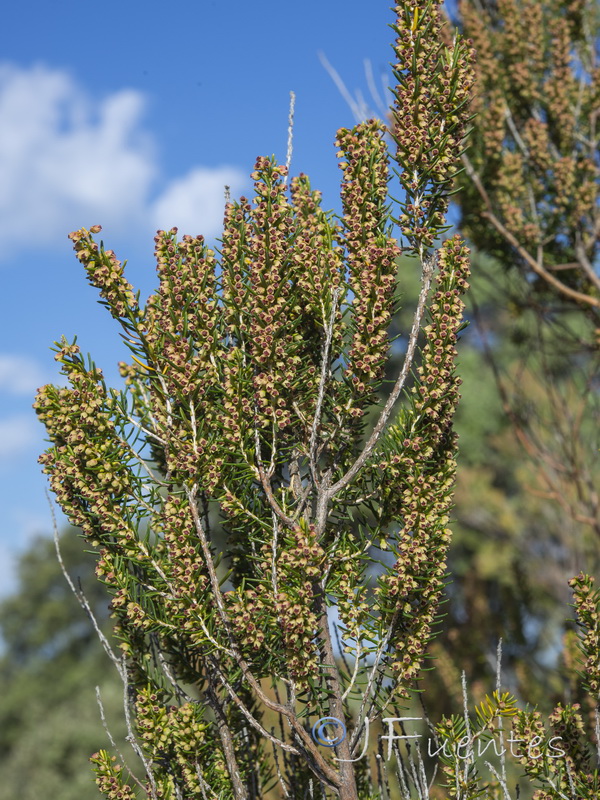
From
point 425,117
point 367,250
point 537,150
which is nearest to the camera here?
point 367,250

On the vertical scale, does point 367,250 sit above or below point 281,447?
above

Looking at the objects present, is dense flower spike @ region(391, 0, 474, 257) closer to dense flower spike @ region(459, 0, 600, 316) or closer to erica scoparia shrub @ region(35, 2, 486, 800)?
erica scoparia shrub @ region(35, 2, 486, 800)

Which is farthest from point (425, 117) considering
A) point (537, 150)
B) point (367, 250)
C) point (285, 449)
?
point (537, 150)

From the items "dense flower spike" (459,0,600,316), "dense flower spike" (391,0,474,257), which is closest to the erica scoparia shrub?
"dense flower spike" (391,0,474,257)

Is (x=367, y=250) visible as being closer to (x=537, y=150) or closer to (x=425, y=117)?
(x=425, y=117)

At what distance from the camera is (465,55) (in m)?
2.81

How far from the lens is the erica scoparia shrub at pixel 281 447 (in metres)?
2.57

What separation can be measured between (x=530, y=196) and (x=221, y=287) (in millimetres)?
4024

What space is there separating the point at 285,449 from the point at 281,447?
146 mm

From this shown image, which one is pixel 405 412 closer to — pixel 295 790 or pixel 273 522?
pixel 273 522

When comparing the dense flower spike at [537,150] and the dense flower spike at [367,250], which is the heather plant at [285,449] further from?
the dense flower spike at [537,150]

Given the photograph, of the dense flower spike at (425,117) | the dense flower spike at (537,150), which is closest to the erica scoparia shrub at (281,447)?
the dense flower spike at (425,117)

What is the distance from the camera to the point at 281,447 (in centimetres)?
288

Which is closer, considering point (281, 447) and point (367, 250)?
point (367, 250)
